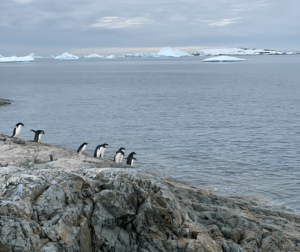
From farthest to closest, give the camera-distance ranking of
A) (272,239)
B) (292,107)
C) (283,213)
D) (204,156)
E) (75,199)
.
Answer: (292,107) → (204,156) → (283,213) → (272,239) → (75,199)

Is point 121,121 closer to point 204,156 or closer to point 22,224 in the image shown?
point 204,156

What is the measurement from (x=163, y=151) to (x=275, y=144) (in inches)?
339

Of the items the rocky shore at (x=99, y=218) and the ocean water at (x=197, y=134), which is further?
the ocean water at (x=197, y=134)

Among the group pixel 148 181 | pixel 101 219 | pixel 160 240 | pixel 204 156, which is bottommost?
pixel 204 156

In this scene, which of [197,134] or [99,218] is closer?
[99,218]

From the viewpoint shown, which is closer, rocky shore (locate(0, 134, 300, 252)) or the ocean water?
rocky shore (locate(0, 134, 300, 252))

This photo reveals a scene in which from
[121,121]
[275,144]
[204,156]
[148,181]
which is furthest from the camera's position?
[121,121]

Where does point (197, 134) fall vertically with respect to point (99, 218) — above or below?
below

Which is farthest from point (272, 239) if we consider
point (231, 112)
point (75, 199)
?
point (231, 112)

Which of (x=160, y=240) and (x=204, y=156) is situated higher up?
(x=160, y=240)

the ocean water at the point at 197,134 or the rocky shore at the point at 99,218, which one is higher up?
the rocky shore at the point at 99,218

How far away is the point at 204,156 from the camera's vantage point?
23094 mm

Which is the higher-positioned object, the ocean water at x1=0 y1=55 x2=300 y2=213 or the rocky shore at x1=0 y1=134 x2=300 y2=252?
the rocky shore at x1=0 y1=134 x2=300 y2=252

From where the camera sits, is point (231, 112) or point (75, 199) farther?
point (231, 112)
